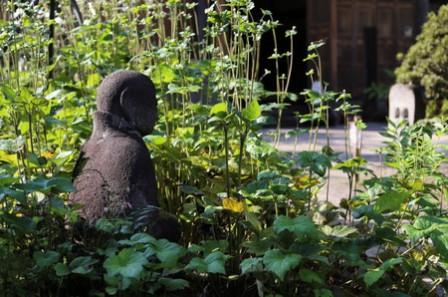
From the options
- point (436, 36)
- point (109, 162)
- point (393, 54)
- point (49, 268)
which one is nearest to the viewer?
point (49, 268)

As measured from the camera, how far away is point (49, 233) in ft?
9.07

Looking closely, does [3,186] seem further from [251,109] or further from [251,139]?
[251,139]

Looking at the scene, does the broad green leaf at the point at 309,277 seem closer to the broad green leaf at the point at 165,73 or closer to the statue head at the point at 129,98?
the statue head at the point at 129,98

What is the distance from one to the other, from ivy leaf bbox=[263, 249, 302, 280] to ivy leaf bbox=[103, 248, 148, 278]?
0.39 m

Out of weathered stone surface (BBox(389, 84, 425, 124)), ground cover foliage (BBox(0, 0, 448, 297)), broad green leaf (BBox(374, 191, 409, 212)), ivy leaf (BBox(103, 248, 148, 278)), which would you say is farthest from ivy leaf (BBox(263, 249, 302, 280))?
weathered stone surface (BBox(389, 84, 425, 124))

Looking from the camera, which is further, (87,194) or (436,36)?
(436,36)

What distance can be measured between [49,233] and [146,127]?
26.7 inches

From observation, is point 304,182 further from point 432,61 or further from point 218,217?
point 432,61

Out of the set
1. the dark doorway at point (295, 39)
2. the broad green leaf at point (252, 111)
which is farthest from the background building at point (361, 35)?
the broad green leaf at point (252, 111)

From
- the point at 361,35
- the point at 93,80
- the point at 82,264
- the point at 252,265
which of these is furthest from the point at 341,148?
the point at 82,264

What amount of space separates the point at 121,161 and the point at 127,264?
2.20ft

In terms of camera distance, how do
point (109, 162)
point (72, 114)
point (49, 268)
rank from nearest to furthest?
1. point (49, 268)
2. point (109, 162)
3. point (72, 114)

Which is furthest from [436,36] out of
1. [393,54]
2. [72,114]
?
[72,114]

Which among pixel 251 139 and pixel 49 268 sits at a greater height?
pixel 251 139
